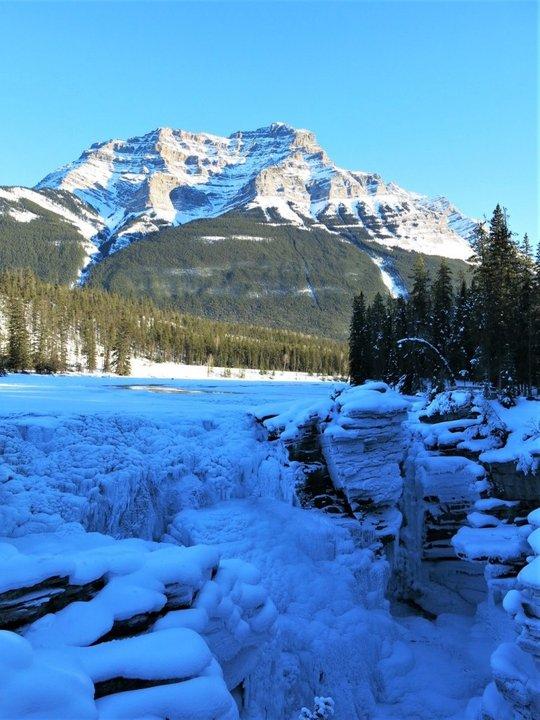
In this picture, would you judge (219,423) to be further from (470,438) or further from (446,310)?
(446,310)

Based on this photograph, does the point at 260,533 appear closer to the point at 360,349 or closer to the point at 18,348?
the point at 18,348

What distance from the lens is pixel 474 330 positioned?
37.7m

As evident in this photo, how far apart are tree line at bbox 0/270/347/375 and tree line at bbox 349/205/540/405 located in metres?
31.6

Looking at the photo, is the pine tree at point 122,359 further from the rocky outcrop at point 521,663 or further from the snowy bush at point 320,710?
the rocky outcrop at point 521,663

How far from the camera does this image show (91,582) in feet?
21.7

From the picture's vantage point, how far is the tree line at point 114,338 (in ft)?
197

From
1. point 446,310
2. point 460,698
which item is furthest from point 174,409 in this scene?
point 446,310

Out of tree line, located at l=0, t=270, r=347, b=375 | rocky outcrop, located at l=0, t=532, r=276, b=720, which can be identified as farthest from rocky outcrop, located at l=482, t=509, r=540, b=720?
tree line, located at l=0, t=270, r=347, b=375

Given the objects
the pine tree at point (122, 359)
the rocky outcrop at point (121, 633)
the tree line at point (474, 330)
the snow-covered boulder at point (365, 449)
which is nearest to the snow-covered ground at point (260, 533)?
the snow-covered boulder at point (365, 449)

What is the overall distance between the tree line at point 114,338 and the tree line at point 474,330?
3164 cm

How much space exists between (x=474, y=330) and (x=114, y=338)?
56.4m

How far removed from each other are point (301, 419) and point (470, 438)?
7236 millimetres

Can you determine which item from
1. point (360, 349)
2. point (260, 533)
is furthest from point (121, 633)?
point (360, 349)

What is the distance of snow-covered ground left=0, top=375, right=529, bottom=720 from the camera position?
1152cm
